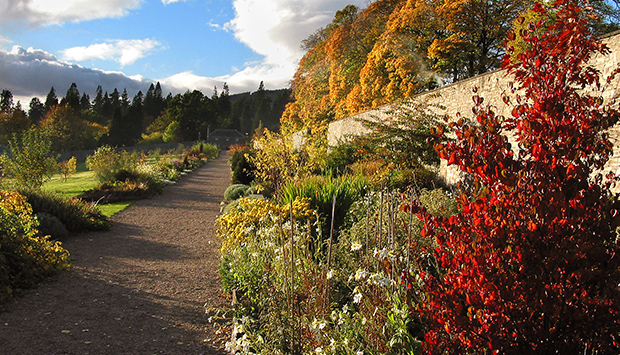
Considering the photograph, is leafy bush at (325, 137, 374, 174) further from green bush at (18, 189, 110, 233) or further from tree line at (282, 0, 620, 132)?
green bush at (18, 189, 110, 233)

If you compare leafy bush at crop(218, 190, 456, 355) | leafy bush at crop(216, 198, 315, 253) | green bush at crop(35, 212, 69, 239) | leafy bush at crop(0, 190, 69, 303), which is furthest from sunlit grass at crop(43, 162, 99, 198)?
leafy bush at crop(218, 190, 456, 355)

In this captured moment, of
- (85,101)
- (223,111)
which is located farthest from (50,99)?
(223,111)

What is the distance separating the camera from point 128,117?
174 feet

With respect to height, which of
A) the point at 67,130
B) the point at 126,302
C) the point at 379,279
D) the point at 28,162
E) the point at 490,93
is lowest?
the point at 126,302

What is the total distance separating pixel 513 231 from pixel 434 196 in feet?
14.6

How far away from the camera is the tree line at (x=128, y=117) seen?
4488 centimetres

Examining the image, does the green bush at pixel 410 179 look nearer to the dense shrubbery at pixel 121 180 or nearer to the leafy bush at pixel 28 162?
the dense shrubbery at pixel 121 180

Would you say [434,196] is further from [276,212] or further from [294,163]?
[294,163]

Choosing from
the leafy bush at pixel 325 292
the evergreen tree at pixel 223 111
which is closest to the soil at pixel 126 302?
the leafy bush at pixel 325 292

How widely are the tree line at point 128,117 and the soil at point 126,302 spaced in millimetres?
Result: 32457

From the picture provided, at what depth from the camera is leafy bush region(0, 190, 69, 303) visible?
430 centimetres

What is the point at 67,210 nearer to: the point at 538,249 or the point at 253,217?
the point at 253,217

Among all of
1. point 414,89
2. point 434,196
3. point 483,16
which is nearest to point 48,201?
point 434,196

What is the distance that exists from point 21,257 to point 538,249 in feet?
17.3
